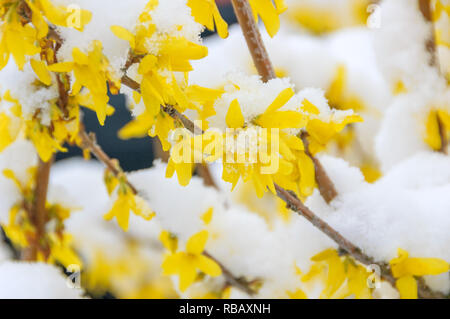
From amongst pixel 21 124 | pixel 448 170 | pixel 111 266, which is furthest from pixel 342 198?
pixel 111 266

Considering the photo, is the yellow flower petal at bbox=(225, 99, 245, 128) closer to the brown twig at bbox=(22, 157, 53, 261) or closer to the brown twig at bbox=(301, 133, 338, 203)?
the brown twig at bbox=(301, 133, 338, 203)

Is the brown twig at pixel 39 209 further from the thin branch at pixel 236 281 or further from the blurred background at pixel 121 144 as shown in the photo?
the blurred background at pixel 121 144

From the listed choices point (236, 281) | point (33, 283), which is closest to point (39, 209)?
point (33, 283)

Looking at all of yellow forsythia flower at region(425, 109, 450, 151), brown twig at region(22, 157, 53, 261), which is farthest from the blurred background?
yellow forsythia flower at region(425, 109, 450, 151)

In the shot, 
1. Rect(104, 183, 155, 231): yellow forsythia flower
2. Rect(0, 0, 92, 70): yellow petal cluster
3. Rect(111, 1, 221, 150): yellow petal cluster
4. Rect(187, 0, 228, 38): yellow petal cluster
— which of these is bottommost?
Rect(104, 183, 155, 231): yellow forsythia flower

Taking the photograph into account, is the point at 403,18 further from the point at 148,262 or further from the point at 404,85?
the point at 148,262

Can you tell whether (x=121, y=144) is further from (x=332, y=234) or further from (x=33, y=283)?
(x=332, y=234)
